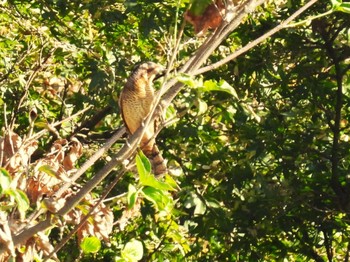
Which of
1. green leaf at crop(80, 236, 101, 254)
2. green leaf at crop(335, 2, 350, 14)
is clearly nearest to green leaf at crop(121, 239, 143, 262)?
green leaf at crop(80, 236, 101, 254)

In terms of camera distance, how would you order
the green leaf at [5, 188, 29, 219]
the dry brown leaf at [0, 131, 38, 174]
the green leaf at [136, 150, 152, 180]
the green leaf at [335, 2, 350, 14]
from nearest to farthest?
1. the green leaf at [136, 150, 152, 180]
2. the green leaf at [5, 188, 29, 219]
3. the green leaf at [335, 2, 350, 14]
4. the dry brown leaf at [0, 131, 38, 174]

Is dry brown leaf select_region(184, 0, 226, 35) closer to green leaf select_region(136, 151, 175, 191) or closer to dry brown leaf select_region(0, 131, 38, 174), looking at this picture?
green leaf select_region(136, 151, 175, 191)

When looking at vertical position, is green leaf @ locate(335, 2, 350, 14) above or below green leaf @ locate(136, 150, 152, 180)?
above

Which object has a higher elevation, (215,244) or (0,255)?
(0,255)

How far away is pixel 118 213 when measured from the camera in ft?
17.4

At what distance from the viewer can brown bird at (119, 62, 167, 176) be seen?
2.74 meters

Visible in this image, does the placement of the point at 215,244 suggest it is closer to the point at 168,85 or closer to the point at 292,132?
the point at 292,132

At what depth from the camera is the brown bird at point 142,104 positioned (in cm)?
274

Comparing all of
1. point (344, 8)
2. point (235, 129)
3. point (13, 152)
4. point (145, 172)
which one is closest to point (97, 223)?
point (13, 152)

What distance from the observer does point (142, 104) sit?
2.76 m

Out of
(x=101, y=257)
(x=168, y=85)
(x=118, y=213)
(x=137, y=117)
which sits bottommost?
(x=101, y=257)

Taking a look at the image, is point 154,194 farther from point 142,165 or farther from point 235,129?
point 235,129

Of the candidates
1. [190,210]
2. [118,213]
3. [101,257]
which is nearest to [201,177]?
[190,210]

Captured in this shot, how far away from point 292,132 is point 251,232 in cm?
73
